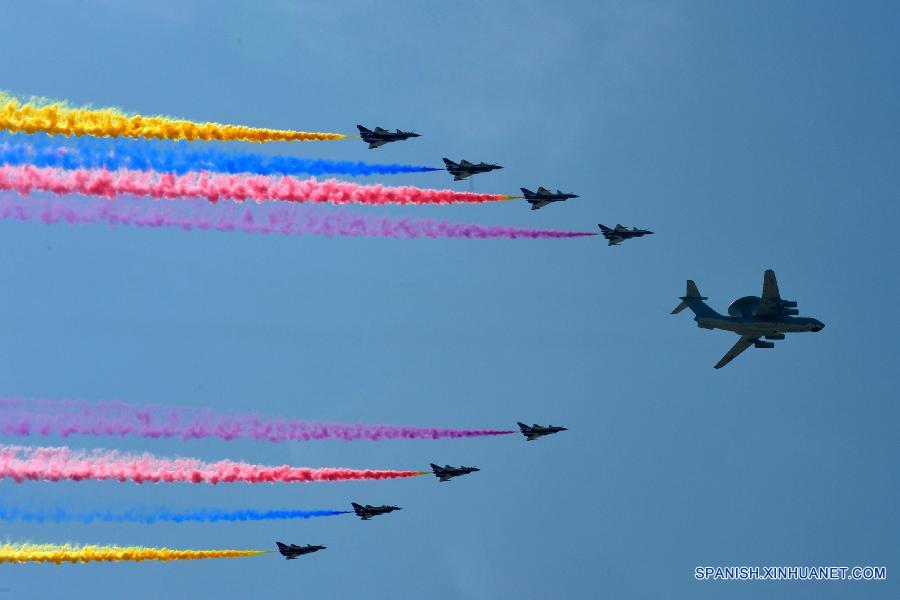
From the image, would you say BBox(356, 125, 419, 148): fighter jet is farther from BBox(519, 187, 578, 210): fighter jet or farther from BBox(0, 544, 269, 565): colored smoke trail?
BBox(0, 544, 269, 565): colored smoke trail

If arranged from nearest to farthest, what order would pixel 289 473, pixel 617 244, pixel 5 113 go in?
1. pixel 5 113
2. pixel 289 473
3. pixel 617 244

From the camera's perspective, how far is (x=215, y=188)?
59656mm

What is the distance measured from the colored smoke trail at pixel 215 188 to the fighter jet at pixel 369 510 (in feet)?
59.2

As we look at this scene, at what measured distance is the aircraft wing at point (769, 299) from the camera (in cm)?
8394

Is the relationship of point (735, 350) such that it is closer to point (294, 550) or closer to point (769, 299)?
point (769, 299)

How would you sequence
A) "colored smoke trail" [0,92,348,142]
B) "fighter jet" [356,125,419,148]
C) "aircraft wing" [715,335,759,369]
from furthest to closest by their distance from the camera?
"aircraft wing" [715,335,759,369], "fighter jet" [356,125,419,148], "colored smoke trail" [0,92,348,142]

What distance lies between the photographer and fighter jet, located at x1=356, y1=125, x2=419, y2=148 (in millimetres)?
70938

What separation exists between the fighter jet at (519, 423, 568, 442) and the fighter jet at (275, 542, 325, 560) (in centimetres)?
1250

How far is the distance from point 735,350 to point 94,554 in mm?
46764

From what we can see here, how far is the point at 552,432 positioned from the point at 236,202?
1037 inches

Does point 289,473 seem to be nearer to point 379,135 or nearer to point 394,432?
point 394,432

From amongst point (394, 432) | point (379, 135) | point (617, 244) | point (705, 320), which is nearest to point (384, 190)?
point (379, 135)

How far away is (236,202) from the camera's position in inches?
2376

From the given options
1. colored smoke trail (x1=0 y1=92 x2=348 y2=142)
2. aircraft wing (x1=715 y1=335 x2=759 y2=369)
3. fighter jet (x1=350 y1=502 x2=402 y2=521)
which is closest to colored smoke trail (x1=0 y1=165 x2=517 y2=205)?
colored smoke trail (x1=0 y1=92 x2=348 y2=142)
